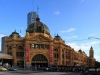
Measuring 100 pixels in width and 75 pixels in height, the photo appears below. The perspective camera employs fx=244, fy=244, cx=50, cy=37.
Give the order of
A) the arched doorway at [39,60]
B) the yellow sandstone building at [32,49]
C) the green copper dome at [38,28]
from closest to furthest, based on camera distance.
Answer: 1. the yellow sandstone building at [32,49]
2. the arched doorway at [39,60]
3. the green copper dome at [38,28]

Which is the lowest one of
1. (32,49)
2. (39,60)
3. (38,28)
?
(39,60)

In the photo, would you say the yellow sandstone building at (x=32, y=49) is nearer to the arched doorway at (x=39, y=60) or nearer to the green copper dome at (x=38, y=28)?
the arched doorway at (x=39, y=60)

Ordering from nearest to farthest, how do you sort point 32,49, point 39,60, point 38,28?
point 32,49 → point 39,60 → point 38,28

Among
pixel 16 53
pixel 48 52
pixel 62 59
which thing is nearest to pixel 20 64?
pixel 16 53

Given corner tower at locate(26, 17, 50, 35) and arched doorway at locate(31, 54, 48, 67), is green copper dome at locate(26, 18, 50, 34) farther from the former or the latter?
arched doorway at locate(31, 54, 48, 67)

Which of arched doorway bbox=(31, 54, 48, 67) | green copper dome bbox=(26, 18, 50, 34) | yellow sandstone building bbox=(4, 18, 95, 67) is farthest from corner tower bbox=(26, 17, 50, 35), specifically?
arched doorway bbox=(31, 54, 48, 67)

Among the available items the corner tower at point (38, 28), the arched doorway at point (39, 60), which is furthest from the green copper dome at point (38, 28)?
the arched doorway at point (39, 60)

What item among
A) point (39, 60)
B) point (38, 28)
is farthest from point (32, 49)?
point (38, 28)

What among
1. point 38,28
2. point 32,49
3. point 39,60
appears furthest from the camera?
point 38,28

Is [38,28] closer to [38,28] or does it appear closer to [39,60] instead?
[38,28]

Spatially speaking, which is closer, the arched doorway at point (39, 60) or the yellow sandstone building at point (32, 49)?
the yellow sandstone building at point (32, 49)

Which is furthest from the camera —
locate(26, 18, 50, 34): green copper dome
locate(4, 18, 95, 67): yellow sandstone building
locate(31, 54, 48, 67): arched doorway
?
locate(26, 18, 50, 34): green copper dome

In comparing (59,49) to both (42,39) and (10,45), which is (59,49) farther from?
(10,45)

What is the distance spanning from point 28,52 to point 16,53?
6388 millimetres
